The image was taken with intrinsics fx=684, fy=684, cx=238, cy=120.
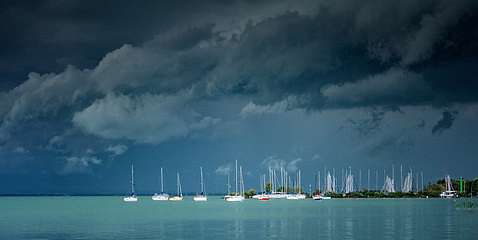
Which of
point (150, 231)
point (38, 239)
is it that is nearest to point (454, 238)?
point (150, 231)

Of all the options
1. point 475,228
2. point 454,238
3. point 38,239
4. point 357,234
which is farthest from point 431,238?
point 38,239

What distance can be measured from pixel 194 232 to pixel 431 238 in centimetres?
2626

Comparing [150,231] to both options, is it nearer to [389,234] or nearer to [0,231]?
[0,231]

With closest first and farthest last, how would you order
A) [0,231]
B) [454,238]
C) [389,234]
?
[454,238], [389,234], [0,231]

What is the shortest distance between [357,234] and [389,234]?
11.1 ft

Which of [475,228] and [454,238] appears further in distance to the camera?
[475,228]

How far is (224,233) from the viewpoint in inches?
3014

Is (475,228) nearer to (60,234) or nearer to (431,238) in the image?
(431,238)

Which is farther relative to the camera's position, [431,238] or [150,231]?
[150,231]

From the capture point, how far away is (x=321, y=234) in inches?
2899

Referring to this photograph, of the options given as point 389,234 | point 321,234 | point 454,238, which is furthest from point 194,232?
point 454,238

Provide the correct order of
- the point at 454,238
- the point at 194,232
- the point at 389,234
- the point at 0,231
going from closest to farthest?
the point at 454,238, the point at 389,234, the point at 194,232, the point at 0,231

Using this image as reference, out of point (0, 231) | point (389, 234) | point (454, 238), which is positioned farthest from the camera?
point (0, 231)

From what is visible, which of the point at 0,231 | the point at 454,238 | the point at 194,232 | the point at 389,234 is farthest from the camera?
the point at 0,231
